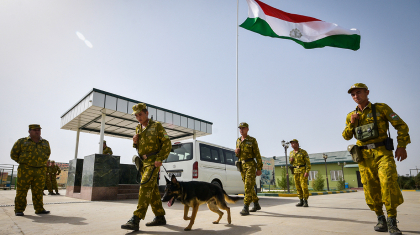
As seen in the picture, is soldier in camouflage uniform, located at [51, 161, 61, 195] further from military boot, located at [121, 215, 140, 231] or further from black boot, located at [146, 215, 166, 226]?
military boot, located at [121, 215, 140, 231]

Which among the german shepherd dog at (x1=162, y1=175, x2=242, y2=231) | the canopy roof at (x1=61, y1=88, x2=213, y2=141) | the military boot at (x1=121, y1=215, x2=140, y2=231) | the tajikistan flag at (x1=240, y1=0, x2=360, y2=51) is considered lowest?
the military boot at (x1=121, y1=215, x2=140, y2=231)

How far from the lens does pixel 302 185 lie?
7.50 m

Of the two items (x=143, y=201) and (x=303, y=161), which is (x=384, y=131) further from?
(x=303, y=161)

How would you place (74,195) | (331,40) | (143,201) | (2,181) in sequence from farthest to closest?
(2,181) → (74,195) → (331,40) → (143,201)

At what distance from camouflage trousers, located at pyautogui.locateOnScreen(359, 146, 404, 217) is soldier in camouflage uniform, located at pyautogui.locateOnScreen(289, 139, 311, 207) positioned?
3876mm

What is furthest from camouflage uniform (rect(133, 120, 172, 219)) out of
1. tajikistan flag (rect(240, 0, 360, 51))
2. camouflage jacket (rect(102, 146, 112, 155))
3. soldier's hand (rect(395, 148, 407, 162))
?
camouflage jacket (rect(102, 146, 112, 155))

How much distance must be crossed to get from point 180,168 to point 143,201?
4.24 metres

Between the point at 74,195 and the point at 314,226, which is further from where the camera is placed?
the point at 74,195

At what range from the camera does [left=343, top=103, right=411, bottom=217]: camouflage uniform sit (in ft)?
10.7

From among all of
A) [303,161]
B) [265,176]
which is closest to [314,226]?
[303,161]

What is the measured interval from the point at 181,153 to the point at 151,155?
414 centimetres

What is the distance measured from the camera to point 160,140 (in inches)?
167

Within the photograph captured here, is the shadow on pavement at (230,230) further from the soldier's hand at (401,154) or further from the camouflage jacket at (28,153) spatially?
the camouflage jacket at (28,153)

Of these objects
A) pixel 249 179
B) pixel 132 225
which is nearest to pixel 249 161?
pixel 249 179
